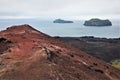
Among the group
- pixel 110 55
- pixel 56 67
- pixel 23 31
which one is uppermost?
pixel 23 31

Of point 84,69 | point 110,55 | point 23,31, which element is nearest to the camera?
point 84,69

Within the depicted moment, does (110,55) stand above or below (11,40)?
below

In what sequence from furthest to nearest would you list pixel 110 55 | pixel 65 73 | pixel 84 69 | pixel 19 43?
1. pixel 110 55
2. pixel 19 43
3. pixel 84 69
4. pixel 65 73

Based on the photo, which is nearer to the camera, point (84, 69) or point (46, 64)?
point (46, 64)

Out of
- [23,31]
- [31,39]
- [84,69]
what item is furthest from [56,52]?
[23,31]

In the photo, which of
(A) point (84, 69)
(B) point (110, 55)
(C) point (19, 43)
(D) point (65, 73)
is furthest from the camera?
(B) point (110, 55)

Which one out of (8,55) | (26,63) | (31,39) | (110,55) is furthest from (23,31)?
(110,55)

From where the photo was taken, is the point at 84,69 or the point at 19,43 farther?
the point at 19,43

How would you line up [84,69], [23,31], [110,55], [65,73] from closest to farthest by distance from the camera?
1. [65,73]
2. [84,69]
3. [23,31]
4. [110,55]

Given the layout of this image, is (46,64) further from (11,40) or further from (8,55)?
(11,40)

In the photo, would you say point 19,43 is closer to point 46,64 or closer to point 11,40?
point 11,40
